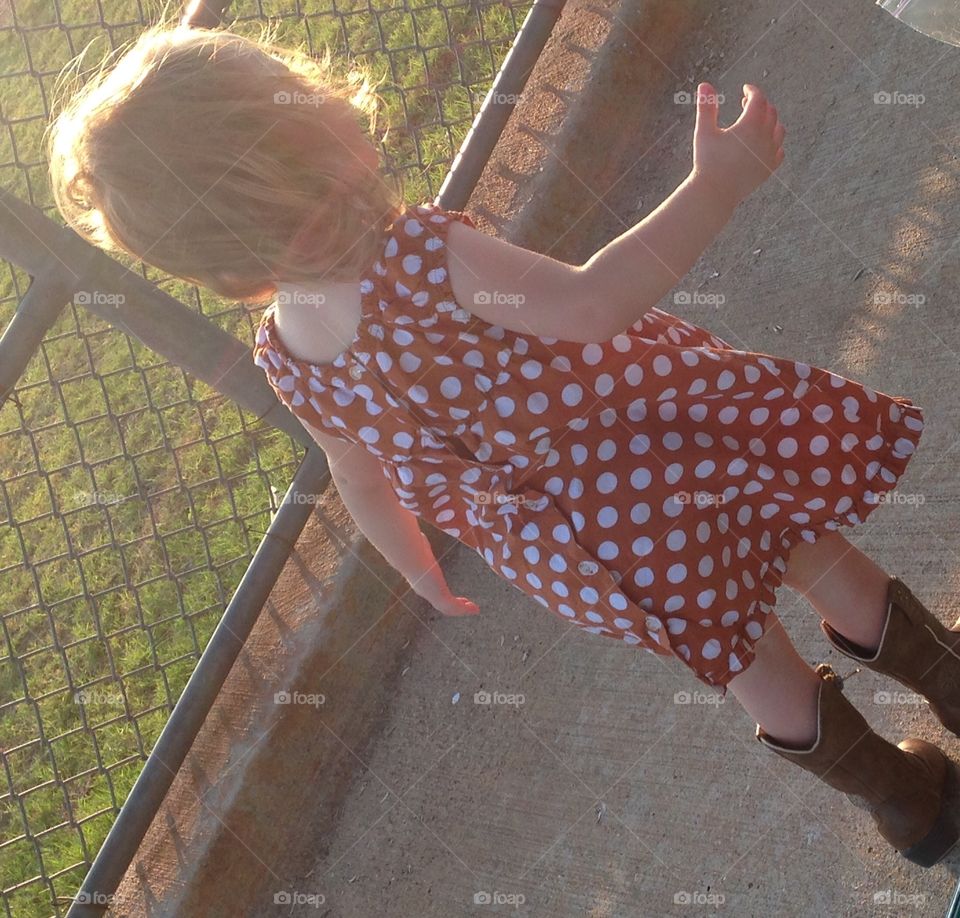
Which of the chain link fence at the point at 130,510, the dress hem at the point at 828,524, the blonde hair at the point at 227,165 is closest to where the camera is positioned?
the blonde hair at the point at 227,165

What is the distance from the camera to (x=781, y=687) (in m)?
1.78

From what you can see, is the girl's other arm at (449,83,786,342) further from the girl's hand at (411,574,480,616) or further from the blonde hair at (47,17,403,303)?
the girl's hand at (411,574,480,616)

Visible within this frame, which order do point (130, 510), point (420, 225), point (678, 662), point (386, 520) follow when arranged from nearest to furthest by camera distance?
point (420, 225)
point (386, 520)
point (678, 662)
point (130, 510)

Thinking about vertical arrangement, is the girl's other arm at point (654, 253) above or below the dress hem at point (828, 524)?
above

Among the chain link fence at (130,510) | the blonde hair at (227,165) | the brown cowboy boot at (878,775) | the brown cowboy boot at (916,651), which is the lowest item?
the chain link fence at (130,510)

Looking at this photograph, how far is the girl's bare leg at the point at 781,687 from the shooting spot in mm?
1770

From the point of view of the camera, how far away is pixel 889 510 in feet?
7.24

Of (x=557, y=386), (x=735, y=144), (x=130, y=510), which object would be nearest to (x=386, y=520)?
(x=557, y=386)

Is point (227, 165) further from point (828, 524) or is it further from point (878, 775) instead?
point (878, 775)

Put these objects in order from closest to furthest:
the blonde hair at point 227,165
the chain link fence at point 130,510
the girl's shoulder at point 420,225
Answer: the blonde hair at point 227,165 < the girl's shoulder at point 420,225 < the chain link fence at point 130,510

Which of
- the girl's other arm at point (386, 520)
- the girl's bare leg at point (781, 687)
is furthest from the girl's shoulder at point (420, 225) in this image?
the girl's bare leg at point (781, 687)

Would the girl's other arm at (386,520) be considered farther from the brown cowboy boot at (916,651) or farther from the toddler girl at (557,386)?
the brown cowboy boot at (916,651)

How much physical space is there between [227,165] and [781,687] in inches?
44.5

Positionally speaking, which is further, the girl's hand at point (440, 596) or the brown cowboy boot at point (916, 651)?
the girl's hand at point (440, 596)
